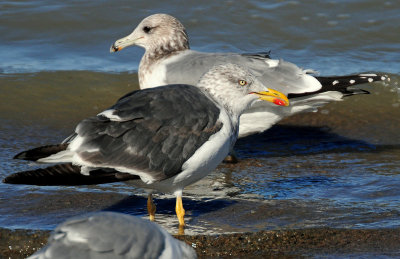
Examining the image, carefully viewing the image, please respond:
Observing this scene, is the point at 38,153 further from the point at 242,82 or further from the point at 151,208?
the point at 242,82

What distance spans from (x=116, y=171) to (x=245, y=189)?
1.56 m

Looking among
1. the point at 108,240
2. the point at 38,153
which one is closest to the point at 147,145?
the point at 38,153

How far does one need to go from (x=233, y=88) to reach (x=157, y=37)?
7.79 feet

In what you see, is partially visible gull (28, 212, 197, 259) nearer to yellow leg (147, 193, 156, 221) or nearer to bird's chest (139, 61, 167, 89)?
yellow leg (147, 193, 156, 221)

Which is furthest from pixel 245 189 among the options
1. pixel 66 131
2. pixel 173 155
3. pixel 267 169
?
pixel 66 131

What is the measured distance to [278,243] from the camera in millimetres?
4723

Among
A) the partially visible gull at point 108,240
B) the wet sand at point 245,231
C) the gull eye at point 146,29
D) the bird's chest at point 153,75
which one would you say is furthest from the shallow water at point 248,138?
the partially visible gull at point 108,240

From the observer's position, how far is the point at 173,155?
194 inches

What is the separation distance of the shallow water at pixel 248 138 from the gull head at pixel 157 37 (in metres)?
1.13

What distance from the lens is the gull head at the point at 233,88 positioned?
5.46 meters

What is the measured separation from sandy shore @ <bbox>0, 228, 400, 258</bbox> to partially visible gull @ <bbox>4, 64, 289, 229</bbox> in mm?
374

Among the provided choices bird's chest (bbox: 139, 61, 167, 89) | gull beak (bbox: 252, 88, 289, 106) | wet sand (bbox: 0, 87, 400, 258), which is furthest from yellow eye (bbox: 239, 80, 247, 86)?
bird's chest (bbox: 139, 61, 167, 89)

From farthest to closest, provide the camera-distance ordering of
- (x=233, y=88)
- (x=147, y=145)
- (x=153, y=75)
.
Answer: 1. (x=153, y=75)
2. (x=233, y=88)
3. (x=147, y=145)

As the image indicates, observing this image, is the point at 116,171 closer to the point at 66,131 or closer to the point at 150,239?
the point at 150,239
